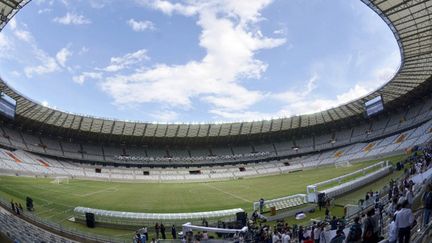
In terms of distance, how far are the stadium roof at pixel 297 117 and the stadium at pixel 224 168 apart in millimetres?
237

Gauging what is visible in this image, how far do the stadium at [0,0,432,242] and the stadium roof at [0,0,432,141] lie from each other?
24cm

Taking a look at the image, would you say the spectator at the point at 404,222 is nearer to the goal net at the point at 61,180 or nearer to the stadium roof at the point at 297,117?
the stadium roof at the point at 297,117

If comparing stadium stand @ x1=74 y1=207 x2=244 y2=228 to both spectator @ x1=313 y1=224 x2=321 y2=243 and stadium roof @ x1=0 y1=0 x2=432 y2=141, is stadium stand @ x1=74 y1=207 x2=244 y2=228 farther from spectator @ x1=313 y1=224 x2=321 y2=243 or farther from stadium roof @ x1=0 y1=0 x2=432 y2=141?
stadium roof @ x1=0 y1=0 x2=432 y2=141

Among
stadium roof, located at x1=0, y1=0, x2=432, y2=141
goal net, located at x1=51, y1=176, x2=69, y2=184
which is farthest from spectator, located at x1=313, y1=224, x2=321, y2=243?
goal net, located at x1=51, y1=176, x2=69, y2=184

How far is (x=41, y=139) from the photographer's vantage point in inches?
3054

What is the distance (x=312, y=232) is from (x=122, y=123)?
2722 inches

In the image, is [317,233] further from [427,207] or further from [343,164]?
[343,164]

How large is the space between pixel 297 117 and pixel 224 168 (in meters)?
20.4

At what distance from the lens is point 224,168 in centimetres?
8438

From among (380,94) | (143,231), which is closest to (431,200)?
(143,231)

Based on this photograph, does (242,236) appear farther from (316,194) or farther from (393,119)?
(393,119)

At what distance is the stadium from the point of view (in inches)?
1005

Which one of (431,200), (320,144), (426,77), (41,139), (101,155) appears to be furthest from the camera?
(320,144)

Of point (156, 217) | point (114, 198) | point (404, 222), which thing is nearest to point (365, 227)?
point (404, 222)
